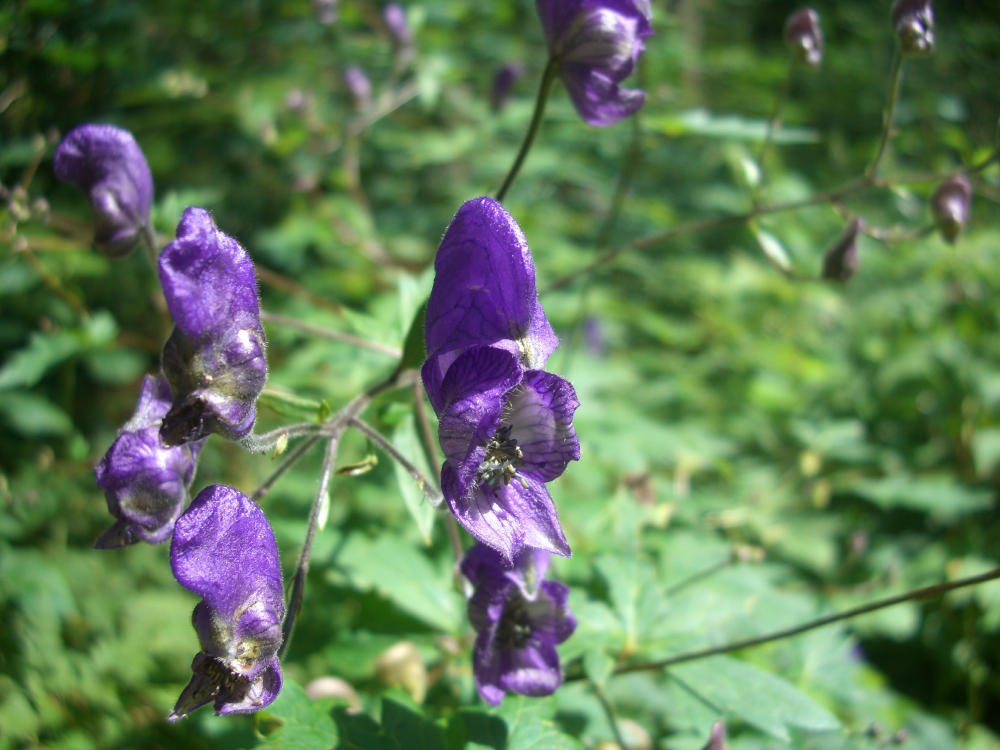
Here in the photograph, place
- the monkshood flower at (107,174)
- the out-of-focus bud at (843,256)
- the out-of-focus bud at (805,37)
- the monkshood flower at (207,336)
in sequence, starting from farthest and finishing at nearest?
the out-of-focus bud at (805,37), the out-of-focus bud at (843,256), the monkshood flower at (107,174), the monkshood flower at (207,336)

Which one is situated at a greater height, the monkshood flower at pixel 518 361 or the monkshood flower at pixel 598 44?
the monkshood flower at pixel 598 44

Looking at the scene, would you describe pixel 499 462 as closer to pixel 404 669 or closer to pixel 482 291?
pixel 482 291

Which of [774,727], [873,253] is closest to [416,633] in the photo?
[774,727]

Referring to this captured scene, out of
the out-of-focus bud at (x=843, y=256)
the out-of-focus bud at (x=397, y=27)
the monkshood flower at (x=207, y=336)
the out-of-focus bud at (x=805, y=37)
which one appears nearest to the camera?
the monkshood flower at (x=207, y=336)

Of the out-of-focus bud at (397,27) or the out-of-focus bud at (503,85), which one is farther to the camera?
the out-of-focus bud at (397,27)

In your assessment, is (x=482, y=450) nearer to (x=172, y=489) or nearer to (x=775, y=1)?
(x=172, y=489)

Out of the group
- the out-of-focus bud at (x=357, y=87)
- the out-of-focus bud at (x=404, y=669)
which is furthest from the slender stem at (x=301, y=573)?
the out-of-focus bud at (x=357, y=87)

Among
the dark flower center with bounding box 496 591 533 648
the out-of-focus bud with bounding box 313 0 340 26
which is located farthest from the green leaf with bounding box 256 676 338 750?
the out-of-focus bud with bounding box 313 0 340 26

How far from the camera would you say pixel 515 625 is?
1304 mm

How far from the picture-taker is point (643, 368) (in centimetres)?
391

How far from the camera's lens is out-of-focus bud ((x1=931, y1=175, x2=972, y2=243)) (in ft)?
6.05

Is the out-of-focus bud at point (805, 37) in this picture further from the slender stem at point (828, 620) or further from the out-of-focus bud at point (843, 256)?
the slender stem at point (828, 620)

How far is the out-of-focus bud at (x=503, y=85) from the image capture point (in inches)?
116

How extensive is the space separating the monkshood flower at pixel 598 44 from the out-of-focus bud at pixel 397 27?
6.45 feet
